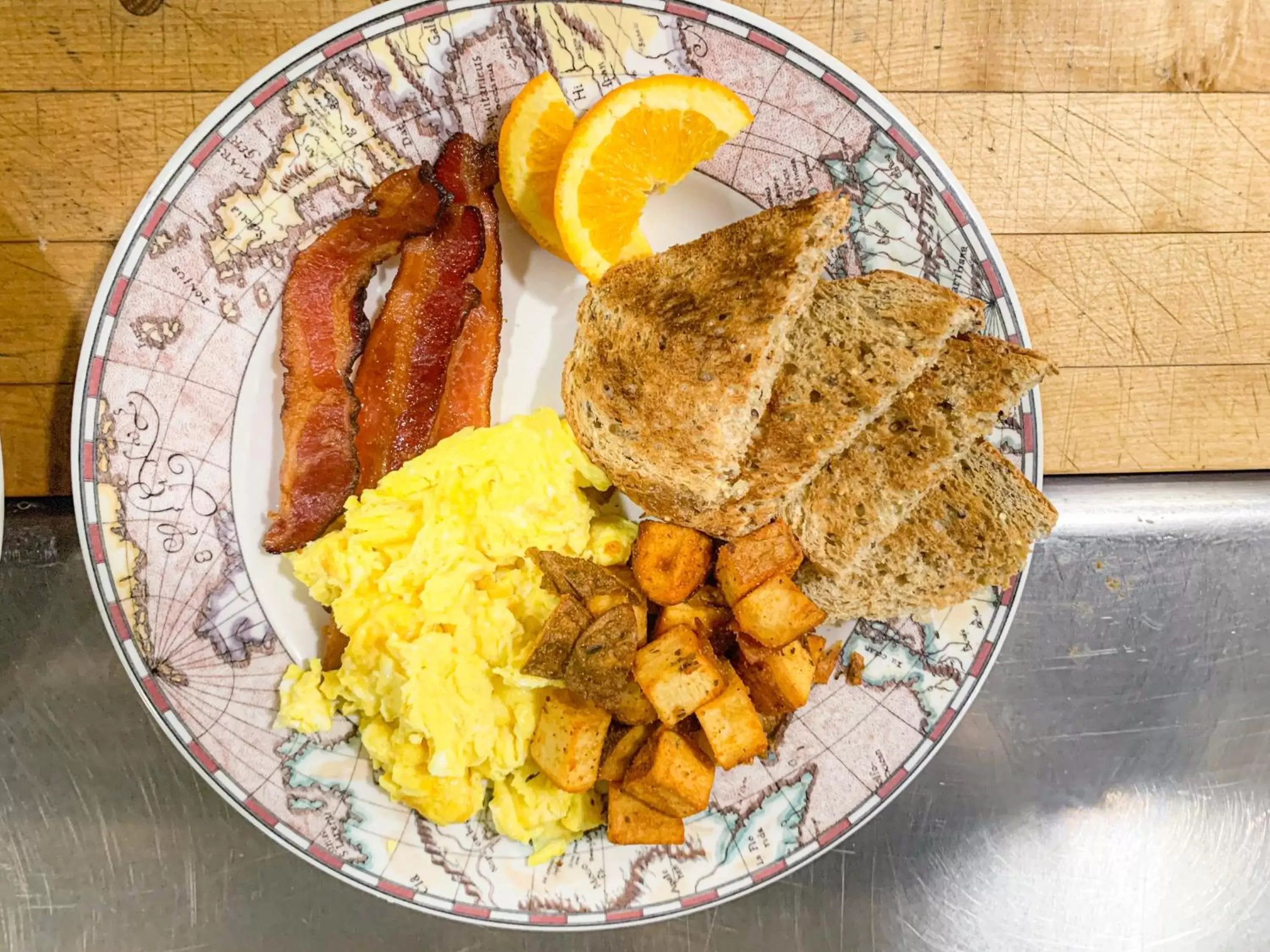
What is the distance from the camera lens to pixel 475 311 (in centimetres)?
177

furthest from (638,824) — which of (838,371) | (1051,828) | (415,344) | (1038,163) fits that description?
(1038,163)

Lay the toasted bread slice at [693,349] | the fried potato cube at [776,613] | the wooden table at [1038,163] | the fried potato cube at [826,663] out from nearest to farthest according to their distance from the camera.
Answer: the toasted bread slice at [693,349] < the fried potato cube at [776,613] < the wooden table at [1038,163] < the fried potato cube at [826,663]

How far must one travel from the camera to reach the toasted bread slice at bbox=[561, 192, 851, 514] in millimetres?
1563

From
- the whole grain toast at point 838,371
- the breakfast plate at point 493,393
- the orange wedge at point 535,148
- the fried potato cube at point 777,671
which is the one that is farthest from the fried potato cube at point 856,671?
the orange wedge at point 535,148

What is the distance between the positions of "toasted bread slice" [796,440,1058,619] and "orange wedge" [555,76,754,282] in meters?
0.86

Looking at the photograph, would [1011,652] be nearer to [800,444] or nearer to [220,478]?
[800,444]

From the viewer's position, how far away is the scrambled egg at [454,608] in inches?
67.0

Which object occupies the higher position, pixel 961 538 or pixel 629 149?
pixel 629 149

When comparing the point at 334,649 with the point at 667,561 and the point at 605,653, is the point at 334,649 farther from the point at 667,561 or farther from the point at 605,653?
the point at 667,561

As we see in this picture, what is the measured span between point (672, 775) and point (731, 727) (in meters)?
0.16

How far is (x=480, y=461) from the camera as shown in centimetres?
172

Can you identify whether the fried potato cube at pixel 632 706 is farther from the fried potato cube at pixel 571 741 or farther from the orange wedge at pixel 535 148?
the orange wedge at pixel 535 148

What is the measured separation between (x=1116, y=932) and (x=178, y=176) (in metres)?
3.15

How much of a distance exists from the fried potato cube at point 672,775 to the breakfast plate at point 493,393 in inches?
10.0
